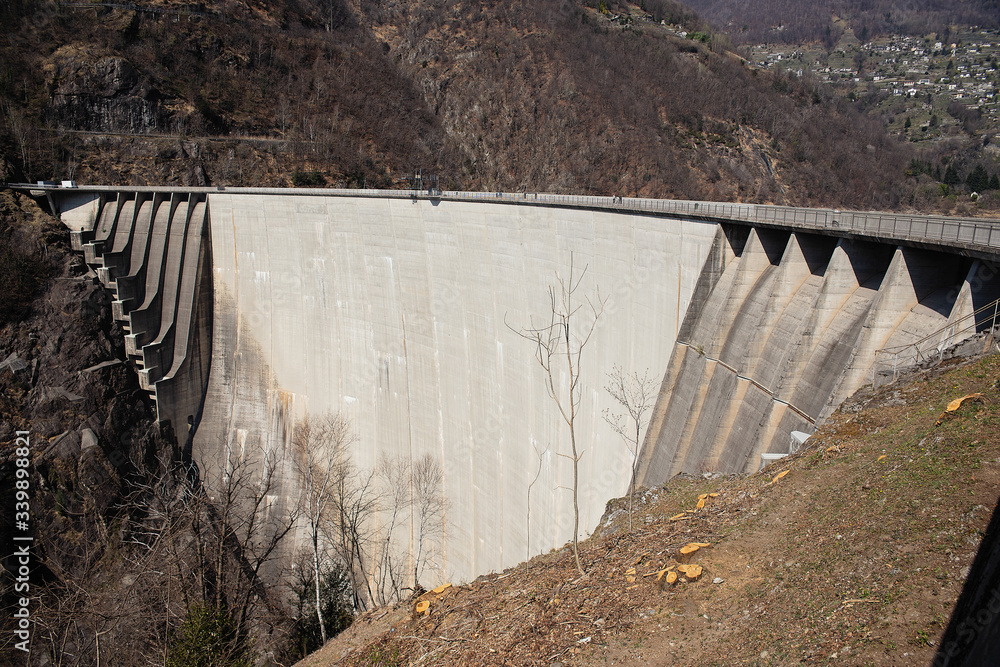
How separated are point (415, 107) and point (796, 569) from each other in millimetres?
49131

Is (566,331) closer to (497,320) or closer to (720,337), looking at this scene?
(497,320)

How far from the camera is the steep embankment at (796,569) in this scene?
5547 mm

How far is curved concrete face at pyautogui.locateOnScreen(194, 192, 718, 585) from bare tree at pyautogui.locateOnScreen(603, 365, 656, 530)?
0.96 ft

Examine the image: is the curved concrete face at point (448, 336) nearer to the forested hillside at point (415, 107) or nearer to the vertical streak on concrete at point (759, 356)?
the vertical streak on concrete at point (759, 356)

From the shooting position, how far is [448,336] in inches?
894

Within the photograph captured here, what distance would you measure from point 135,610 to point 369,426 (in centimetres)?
1005

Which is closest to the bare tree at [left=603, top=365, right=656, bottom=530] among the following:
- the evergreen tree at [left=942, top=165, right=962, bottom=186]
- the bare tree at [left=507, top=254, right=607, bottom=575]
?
the bare tree at [left=507, top=254, right=607, bottom=575]

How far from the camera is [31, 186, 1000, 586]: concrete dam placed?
11.6 meters

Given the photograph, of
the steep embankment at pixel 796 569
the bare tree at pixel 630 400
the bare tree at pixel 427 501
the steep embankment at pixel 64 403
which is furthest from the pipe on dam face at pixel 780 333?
the steep embankment at pixel 64 403

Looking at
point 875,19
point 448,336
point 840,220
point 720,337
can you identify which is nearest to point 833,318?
point 840,220

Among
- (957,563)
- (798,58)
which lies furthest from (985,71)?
(957,563)

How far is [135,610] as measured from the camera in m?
17.9

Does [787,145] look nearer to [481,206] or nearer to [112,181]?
[481,206]

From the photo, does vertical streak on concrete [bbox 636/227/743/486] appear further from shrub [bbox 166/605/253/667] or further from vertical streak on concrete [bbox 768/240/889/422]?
shrub [bbox 166/605/253/667]
